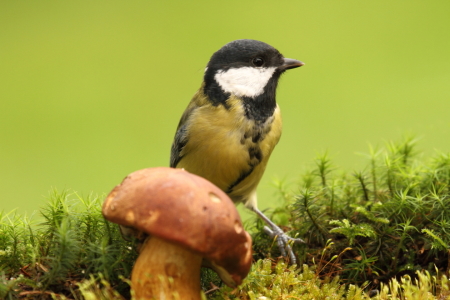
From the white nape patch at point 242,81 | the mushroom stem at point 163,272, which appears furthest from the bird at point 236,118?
the mushroom stem at point 163,272

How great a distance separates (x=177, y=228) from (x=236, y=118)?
1227mm

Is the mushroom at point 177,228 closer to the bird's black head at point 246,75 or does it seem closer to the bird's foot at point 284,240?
the bird's foot at point 284,240

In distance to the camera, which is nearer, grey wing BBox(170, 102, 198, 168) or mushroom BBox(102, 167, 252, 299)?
mushroom BBox(102, 167, 252, 299)

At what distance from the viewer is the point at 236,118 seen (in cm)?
257

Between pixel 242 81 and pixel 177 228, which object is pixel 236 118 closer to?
pixel 242 81

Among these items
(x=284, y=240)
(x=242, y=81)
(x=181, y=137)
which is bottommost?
(x=284, y=240)

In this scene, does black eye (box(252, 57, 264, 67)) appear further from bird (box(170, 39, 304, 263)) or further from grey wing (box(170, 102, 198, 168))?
grey wing (box(170, 102, 198, 168))

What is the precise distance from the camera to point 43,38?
7.27m

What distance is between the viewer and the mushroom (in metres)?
1.43

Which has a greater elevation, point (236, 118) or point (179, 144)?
point (236, 118)

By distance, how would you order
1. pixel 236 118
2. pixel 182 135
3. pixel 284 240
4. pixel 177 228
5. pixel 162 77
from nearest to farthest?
1. pixel 177 228
2. pixel 284 240
3. pixel 236 118
4. pixel 182 135
5. pixel 162 77

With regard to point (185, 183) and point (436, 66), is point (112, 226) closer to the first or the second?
point (185, 183)

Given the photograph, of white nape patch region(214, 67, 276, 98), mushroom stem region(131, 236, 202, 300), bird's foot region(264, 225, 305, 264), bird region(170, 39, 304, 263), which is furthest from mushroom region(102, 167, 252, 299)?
white nape patch region(214, 67, 276, 98)

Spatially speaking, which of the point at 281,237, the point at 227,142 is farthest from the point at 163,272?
the point at 227,142
